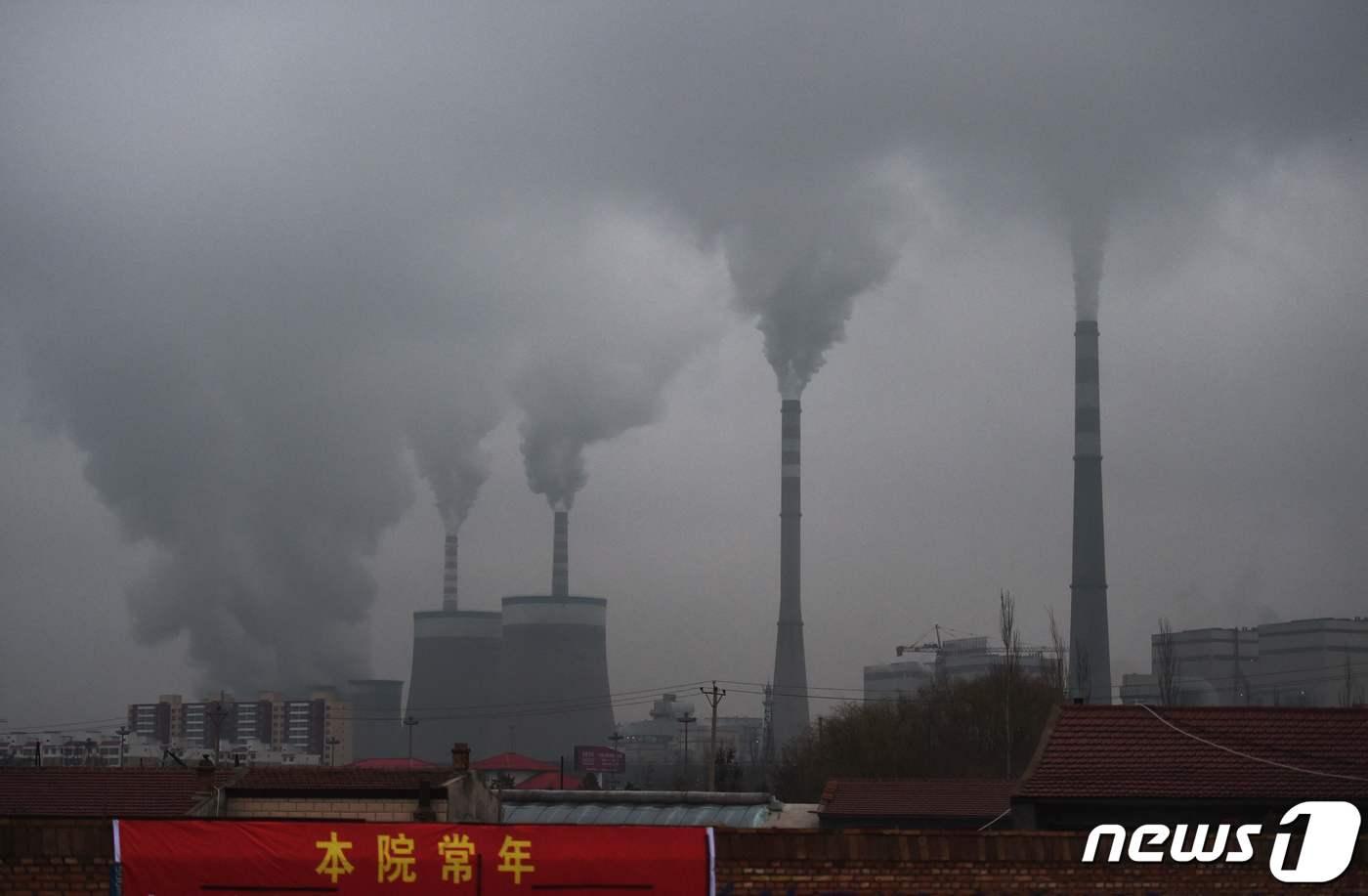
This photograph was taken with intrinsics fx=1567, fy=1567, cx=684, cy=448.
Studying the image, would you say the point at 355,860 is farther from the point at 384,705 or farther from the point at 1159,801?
the point at 384,705

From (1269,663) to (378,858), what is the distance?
3397 inches

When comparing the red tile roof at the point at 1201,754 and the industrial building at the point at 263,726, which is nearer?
the red tile roof at the point at 1201,754

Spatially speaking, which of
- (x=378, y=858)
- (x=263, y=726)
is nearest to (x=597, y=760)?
(x=263, y=726)

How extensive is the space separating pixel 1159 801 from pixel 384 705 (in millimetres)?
93349

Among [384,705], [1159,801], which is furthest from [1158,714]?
[384,705]

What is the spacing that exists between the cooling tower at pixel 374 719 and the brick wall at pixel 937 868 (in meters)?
95.9

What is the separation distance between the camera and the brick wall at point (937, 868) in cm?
1129

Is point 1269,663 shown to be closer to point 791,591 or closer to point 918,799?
point 791,591

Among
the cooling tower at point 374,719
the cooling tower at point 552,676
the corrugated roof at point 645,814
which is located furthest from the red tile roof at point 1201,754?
the cooling tower at point 374,719

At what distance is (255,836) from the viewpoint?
10.4 meters

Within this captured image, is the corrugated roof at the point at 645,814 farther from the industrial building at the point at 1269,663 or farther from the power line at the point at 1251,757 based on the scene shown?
the industrial building at the point at 1269,663

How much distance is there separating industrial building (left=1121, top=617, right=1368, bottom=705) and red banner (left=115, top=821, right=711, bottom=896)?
75626mm

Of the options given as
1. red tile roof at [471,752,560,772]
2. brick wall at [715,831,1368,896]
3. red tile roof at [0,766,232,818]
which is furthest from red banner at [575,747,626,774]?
brick wall at [715,831,1368,896]

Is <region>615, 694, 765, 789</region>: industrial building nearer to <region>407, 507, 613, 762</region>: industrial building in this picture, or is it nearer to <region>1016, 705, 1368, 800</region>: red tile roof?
<region>407, 507, 613, 762</region>: industrial building
